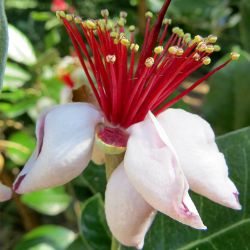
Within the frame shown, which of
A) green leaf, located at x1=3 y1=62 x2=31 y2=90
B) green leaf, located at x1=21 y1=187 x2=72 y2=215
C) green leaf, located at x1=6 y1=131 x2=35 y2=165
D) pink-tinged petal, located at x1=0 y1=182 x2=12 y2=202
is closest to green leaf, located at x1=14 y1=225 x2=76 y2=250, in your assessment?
green leaf, located at x1=21 y1=187 x2=72 y2=215

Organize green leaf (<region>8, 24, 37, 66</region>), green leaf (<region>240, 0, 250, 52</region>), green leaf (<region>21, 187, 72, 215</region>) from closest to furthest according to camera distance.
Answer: green leaf (<region>240, 0, 250, 52</region>) < green leaf (<region>21, 187, 72, 215</region>) < green leaf (<region>8, 24, 37, 66</region>)

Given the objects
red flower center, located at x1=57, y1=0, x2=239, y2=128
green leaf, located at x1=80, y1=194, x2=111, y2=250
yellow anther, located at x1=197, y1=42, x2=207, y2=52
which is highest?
yellow anther, located at x1=197, y1=42, x2=207, y2=52

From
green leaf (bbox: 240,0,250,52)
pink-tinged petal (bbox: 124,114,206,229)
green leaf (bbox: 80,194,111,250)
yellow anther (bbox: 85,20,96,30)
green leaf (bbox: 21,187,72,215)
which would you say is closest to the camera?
pink-tinged petal (bbox: 124,114,206,229)

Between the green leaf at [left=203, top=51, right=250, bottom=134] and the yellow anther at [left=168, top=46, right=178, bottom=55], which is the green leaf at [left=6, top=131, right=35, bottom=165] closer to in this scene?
the green leaf at [left=203, top=51, right=250, bottom=134]

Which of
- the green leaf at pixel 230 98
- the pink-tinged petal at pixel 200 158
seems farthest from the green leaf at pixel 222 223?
the green leaf at pixel 230 98

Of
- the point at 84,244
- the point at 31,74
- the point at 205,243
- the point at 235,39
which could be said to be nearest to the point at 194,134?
the point at 205,243

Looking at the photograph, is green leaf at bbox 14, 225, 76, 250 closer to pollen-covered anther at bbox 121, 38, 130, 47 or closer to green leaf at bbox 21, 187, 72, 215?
green leaf at bbox 21, 187, 72, 215

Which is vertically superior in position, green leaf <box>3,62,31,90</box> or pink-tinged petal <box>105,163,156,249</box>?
pink-tinged petal <box>105,163,156,249</box>

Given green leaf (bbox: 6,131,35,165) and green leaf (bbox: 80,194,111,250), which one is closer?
green leaf (bbox: 80,194,111,250)

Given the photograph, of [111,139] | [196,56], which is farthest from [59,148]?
[196,56]
